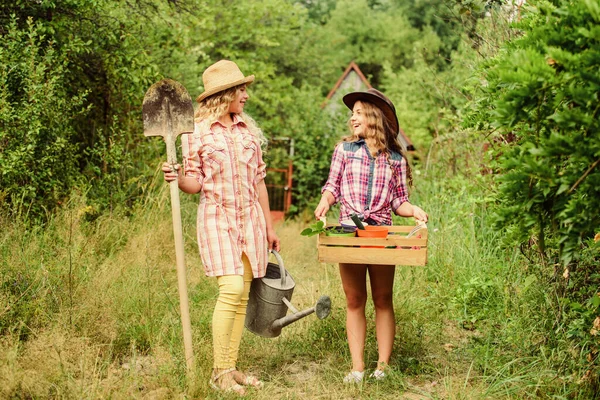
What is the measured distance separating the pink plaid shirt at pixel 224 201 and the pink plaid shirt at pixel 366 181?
54 centimetres

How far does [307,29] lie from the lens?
29.0 m

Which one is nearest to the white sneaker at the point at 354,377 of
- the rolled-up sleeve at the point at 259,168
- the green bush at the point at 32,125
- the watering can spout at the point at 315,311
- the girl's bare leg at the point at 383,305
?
the girl's bare leg at the point at 383,305

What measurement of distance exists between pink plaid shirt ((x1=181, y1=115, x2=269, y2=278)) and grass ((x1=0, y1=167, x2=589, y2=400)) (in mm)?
651

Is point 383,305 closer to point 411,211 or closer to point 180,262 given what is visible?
point 411,211

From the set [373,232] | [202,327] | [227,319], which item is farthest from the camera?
[202,327]

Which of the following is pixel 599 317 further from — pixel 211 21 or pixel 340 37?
pixel 340 37

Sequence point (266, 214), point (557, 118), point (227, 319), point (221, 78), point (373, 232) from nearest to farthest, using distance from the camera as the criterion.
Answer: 1. point (557, 118)
2. point (373, 232)
3. point (227, 319)
4. point (221, 78)
5. point (266, 214)

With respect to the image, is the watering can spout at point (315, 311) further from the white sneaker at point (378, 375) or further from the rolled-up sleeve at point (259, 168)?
the rolled-up sleeve at point (259, 168)

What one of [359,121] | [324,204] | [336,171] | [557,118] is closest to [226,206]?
[324,204]

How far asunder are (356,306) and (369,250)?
63cm

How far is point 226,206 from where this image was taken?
4.03 m

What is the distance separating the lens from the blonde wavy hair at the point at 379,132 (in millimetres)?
4230

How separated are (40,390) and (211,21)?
18.4 m

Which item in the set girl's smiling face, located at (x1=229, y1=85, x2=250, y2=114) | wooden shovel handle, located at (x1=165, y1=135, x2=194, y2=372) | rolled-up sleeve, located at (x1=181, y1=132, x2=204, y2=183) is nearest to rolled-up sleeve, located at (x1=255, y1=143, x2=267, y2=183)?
girl's smiling face, located at (x1=229, y1=85, x2=250, y2=114)
